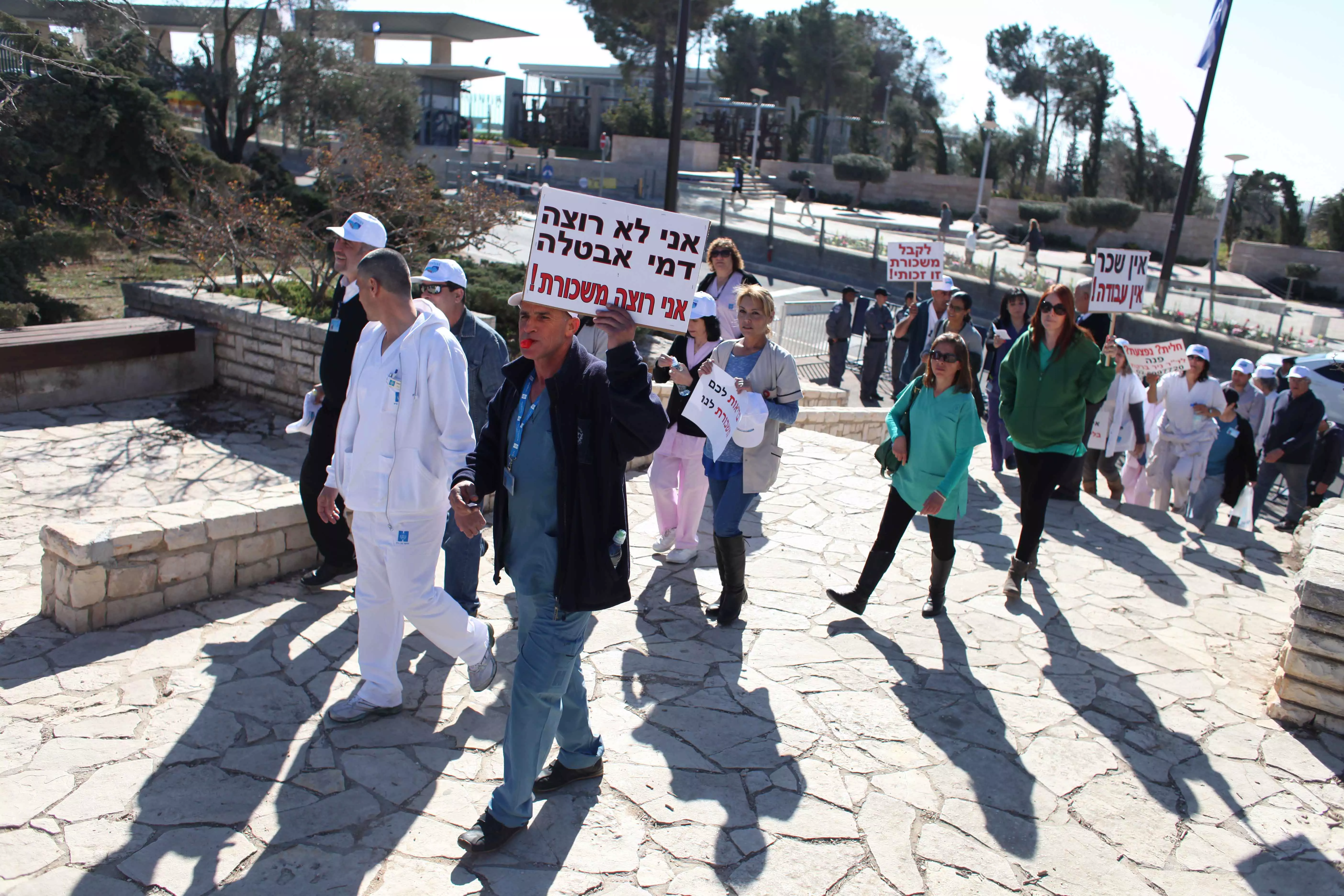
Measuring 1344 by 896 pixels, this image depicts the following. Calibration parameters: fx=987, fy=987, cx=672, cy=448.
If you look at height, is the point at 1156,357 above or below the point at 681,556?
above

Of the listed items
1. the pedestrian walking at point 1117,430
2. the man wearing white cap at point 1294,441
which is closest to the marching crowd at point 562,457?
the pedestrian walking at point 1117,430

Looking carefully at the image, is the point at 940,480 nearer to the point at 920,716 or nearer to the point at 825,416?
the point at 920,716

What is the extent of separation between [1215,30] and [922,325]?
13.3 m

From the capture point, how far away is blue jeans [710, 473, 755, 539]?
5.30m

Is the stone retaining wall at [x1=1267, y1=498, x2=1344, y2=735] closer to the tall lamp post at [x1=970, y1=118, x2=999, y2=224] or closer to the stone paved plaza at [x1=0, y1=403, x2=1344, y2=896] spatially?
the stone paved plaza at [x1=0, y1=403, x2=1344, y2=896]

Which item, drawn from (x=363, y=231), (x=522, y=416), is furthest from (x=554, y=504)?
(x=363, y=231)

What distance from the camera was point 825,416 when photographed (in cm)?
1098

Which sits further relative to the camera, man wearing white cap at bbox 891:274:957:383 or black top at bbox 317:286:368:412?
man wearing white cap at bbox 891:274:957:383

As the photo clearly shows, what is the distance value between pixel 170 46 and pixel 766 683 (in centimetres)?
4793

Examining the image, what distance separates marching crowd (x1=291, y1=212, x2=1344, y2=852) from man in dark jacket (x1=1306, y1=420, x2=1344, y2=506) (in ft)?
6.14

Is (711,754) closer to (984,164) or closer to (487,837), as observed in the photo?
(487,837)

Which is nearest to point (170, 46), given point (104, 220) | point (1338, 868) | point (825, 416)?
point (104, 220)

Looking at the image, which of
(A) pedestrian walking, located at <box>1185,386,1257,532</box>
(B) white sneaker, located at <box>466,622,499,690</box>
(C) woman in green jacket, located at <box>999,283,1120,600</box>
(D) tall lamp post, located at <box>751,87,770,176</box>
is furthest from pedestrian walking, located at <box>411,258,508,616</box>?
(D) tall lamp post, located at <box>751,87,770,176</box>

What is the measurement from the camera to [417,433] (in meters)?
3.89
